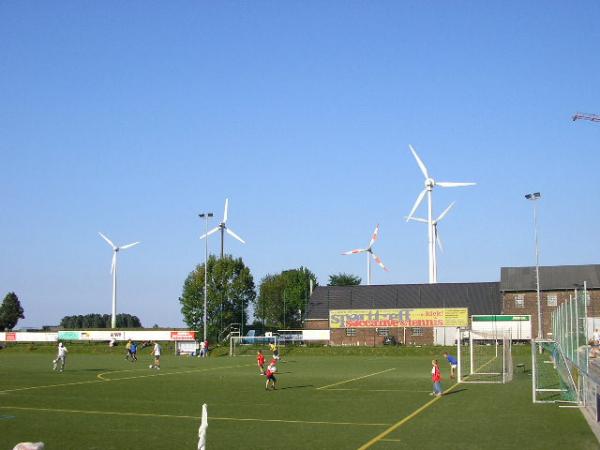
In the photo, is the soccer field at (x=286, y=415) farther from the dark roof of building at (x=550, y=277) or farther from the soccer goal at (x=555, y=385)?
the dark roof of building at (x=550, y=277)

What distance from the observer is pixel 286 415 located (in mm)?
24984

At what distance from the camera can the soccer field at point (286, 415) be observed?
1936 centimetres

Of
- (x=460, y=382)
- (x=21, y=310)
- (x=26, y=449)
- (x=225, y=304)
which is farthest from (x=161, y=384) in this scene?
(x=21, y=310)

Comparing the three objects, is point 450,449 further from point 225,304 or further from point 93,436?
point 225,304

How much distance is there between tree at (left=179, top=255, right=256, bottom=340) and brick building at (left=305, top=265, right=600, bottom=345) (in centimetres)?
1621

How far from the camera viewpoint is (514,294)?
3821 inches

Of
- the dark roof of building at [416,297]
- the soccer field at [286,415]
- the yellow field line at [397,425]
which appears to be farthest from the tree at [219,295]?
the yellow field line at [397,425]

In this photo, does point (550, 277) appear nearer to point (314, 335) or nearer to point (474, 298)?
point (474, 298)

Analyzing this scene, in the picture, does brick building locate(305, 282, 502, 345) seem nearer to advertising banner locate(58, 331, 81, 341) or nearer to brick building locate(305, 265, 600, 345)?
brick building locate(305, 265, 600, 345)

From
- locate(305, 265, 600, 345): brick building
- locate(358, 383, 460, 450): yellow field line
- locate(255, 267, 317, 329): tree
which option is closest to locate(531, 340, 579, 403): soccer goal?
locate(358, 383, 460, 450): yellow field line

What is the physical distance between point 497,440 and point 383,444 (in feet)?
10.1

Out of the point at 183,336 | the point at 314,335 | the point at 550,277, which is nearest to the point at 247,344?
the point at 183,336

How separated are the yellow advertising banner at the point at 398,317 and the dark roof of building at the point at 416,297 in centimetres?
273

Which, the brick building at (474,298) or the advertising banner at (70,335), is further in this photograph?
the advertising banner at (70,335)
